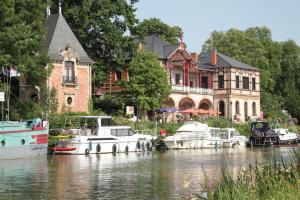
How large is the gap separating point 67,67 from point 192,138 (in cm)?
1333

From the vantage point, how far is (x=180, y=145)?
1987 inches

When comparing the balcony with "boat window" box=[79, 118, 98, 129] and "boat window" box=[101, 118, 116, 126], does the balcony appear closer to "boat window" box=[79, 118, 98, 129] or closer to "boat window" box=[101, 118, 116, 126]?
"boat window" box=[79, 118, 98, 129]

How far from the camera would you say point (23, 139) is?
38.4 metres

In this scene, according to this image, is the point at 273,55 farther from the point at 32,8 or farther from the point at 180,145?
the point at 32,8

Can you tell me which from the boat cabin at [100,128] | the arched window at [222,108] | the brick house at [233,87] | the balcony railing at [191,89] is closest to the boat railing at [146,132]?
the boat cabin at [100,128]

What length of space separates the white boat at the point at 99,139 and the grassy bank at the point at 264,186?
2959 centimetres

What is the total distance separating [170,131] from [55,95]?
11.8 m

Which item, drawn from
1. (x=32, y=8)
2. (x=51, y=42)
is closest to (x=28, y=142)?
(x=32, y=8)

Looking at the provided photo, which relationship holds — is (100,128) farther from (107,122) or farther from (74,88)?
(74,88)

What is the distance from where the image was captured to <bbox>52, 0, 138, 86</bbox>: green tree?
182ft

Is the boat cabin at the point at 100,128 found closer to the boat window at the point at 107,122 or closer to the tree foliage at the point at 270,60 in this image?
the boat window at the point at 107,122

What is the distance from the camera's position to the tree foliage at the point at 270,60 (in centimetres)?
8469

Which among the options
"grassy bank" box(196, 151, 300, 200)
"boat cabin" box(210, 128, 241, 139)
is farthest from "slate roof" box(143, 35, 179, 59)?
"grassy bank" box(196, 151, 300, 200)

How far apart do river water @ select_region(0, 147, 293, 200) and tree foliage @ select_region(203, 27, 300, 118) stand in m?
51.6
